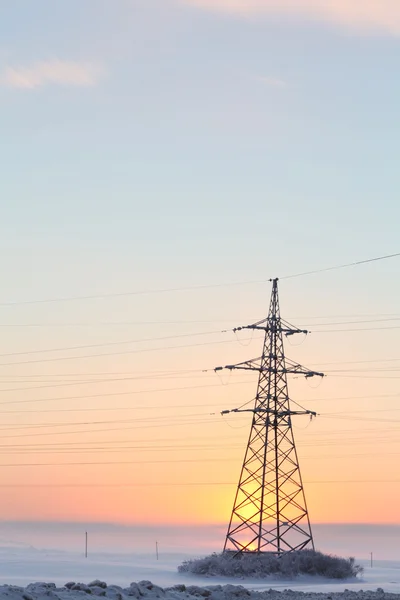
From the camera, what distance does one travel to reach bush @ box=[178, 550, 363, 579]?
5406cm

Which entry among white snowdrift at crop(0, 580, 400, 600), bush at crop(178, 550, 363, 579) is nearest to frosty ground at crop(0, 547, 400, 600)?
white snowdrift at crop(0, 580, 400, 600)

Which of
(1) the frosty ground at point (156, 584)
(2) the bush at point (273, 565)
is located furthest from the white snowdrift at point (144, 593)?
(2) the bush at point (273, 565)

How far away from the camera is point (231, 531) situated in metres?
53.6

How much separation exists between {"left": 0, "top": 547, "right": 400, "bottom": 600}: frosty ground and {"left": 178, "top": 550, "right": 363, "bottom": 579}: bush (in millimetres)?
787

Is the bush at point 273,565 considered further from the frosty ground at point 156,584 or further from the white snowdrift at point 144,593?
the white snowdrift at point 144,593

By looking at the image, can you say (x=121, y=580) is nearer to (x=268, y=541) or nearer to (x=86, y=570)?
(x=86, y=570)

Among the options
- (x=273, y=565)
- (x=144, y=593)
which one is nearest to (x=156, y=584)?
(x=144, y=593)

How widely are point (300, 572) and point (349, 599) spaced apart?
737 inches

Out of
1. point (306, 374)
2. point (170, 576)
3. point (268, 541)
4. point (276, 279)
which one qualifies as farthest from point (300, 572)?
point (276, 279)

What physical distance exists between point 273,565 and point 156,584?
11.2 m

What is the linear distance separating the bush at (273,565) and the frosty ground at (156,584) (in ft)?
2.58

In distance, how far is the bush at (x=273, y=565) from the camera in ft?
177

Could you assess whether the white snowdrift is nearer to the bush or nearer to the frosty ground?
the frosty ground

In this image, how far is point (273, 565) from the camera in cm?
5450
